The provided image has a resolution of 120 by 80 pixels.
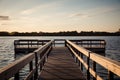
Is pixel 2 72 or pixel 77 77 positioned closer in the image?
pixel 2 72

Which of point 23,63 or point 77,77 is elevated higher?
point 23,63

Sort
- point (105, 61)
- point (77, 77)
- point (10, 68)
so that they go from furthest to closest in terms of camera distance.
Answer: point (77, 77), point (105, 61), point (10, 68)

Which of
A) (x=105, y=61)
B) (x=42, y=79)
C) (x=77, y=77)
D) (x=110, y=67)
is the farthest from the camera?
(x=77, y=77)

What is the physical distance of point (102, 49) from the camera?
30625 millimetres

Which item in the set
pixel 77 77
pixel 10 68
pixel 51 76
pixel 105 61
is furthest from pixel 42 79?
pixel 10 68

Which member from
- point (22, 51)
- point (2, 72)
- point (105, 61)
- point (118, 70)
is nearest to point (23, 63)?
point (2, 72)

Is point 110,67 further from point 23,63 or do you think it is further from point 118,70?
point 23,63

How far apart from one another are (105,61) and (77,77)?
3509 mm

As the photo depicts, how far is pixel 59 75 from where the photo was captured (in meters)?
7.45

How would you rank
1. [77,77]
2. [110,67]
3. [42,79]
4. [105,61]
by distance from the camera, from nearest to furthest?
[110,67], [105,61], [42,79], [77,77]

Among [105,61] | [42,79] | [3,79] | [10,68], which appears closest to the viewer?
[3,79]

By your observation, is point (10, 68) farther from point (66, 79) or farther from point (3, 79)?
point (66, 79)

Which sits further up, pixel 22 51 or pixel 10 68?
pixel 10 68

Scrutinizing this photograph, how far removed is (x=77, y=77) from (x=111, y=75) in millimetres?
3775
